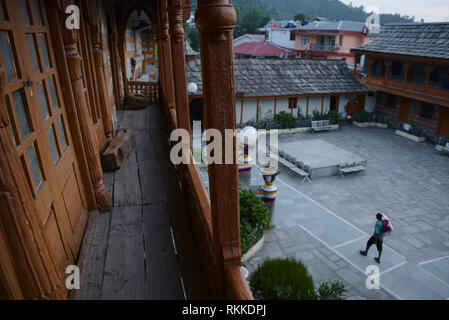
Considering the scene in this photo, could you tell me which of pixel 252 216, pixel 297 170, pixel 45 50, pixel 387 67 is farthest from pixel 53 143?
pixel 387 67

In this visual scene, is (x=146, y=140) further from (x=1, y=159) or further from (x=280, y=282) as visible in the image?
(x=1, y=159)

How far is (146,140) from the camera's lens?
6367 mm

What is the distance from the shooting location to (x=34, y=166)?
2359 mm

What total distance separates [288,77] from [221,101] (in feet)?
61.3

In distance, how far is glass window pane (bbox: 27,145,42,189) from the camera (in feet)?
7.52

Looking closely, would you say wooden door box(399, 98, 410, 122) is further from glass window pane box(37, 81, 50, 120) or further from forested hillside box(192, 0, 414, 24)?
forested hillside box(192, 0, 414, 24)

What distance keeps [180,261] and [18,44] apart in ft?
7.47

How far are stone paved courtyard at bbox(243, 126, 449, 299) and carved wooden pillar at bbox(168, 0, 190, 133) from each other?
4709 millimetres

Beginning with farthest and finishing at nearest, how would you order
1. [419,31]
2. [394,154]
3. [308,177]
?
[419,31] < [394,154] < [308,177]

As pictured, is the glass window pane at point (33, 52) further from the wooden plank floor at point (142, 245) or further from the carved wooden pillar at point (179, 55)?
the carved wooden pillar at point (179, 55)

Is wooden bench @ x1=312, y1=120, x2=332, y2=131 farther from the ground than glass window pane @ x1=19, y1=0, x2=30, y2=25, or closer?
closer

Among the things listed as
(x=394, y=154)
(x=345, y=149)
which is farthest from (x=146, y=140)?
(x=394, y=154)

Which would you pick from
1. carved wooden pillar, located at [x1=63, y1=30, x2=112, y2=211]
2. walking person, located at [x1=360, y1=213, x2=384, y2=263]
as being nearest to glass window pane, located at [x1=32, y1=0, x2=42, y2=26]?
carved wooden pillar, located at [x1=63, y1=30, x2=112, y2=211]

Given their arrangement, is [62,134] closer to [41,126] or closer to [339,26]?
[41,126]
